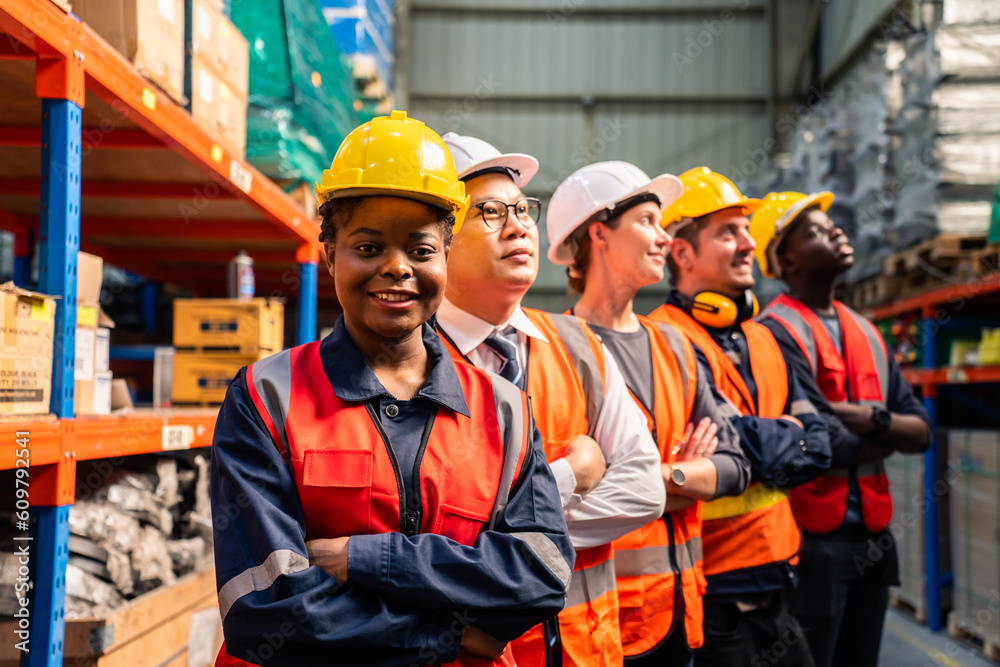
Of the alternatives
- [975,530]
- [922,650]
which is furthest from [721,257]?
[922,650]

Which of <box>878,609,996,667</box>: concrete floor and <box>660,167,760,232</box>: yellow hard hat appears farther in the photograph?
<box>878,609,996,667</box>: concrete floor

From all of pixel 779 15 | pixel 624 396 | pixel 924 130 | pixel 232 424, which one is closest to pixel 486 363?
pixel 624 396

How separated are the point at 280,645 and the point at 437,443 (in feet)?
1.44

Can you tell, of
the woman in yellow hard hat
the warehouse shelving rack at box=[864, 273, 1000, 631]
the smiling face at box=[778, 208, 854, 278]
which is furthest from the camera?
the warehouse shelving rack at box=[864, 273, 1000, 631]

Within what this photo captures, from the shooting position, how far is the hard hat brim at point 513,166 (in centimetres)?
210

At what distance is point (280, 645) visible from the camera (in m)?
1.30

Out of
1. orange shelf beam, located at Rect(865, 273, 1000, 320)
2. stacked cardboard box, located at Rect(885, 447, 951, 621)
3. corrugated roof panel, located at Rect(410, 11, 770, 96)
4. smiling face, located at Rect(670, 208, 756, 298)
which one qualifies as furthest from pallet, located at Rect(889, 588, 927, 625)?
corrugated roof panel, located at Rect(410, 11, 770, 96)

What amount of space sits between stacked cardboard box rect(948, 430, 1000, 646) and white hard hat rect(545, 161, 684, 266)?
371cm

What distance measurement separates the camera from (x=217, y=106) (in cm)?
345

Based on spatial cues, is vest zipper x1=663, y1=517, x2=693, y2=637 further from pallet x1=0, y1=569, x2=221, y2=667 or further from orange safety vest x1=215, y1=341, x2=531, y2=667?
pallet x1=0, y1=569, x2=221, y2=667

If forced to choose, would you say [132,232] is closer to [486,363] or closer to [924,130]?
[486,363]

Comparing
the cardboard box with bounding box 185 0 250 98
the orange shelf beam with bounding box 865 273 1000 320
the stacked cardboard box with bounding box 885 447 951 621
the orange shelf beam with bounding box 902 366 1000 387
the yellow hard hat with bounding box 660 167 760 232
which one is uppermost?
the cardboard box with bounding box 185 0 250 98

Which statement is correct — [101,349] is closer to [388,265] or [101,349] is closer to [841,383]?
[388,265]

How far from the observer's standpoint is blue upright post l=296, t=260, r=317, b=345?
4520mm
